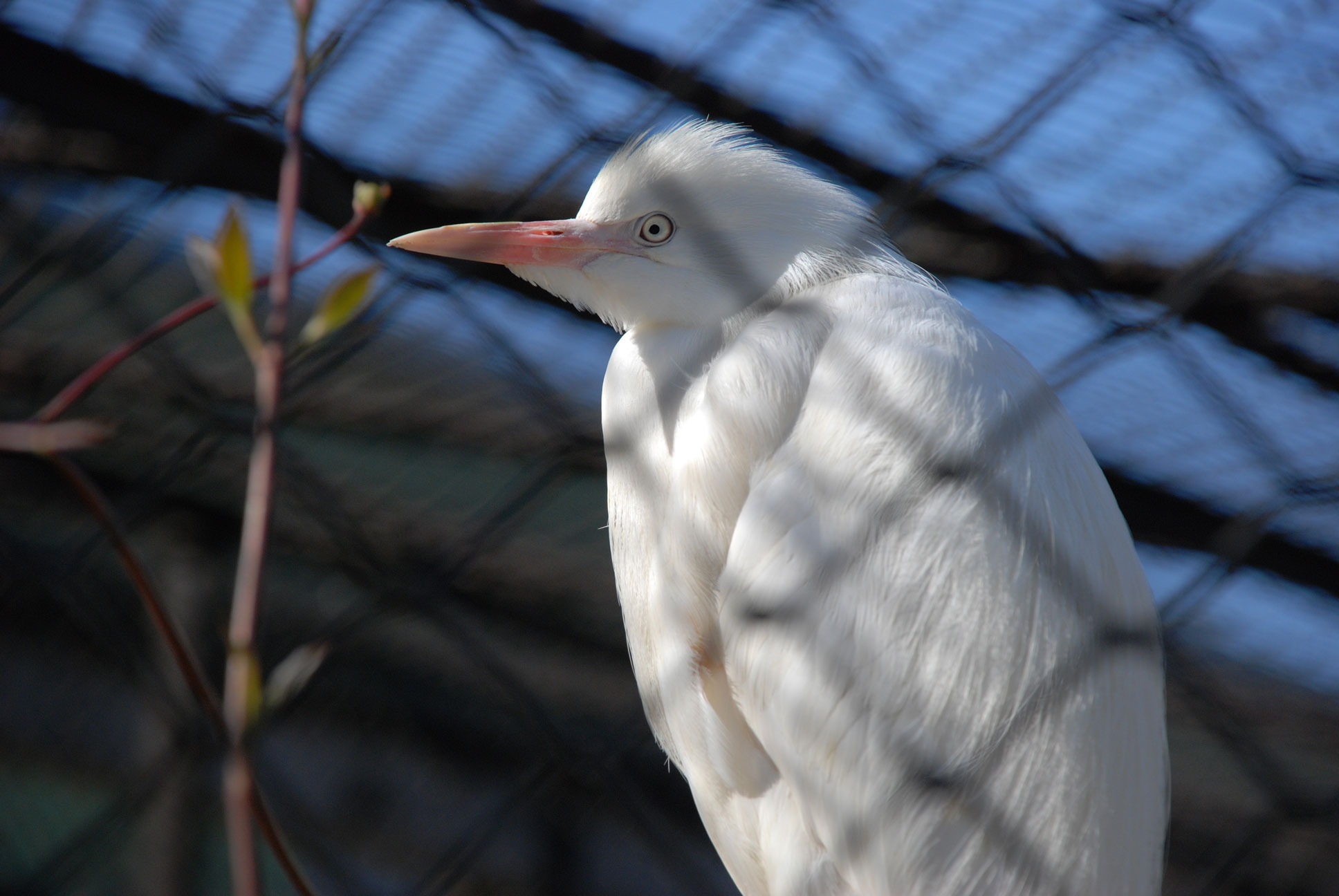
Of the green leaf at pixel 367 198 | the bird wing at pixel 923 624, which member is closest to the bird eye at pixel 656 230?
the bird wing at pixel 923 624

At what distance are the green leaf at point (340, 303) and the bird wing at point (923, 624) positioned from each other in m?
0.60

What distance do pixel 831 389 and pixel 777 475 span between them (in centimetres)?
9

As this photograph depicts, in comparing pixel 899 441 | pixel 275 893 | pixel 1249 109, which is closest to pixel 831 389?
pixel 899 441

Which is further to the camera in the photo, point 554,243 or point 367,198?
point 554,243

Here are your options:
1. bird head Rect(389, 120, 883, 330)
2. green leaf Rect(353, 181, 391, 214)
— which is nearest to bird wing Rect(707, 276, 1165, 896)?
bird head Rect(389, 120, 883, 330)

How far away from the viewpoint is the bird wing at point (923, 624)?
0.83 metres

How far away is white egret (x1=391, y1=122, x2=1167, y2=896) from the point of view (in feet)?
2.72

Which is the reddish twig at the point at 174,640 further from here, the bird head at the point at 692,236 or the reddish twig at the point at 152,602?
the bird head at the point at 692,236

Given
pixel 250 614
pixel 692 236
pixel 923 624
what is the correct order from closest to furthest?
1. pixel 250 614
2. pixel 923 624
3. pixel 692 236

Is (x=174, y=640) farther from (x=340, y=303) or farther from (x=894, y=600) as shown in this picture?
(x=894, y=600)

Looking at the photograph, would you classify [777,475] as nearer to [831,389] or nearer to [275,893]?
[831,389]

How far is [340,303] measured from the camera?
24cm

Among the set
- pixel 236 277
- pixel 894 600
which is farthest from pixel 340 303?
pixel 894 600

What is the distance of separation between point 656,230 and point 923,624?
17.4 inches
